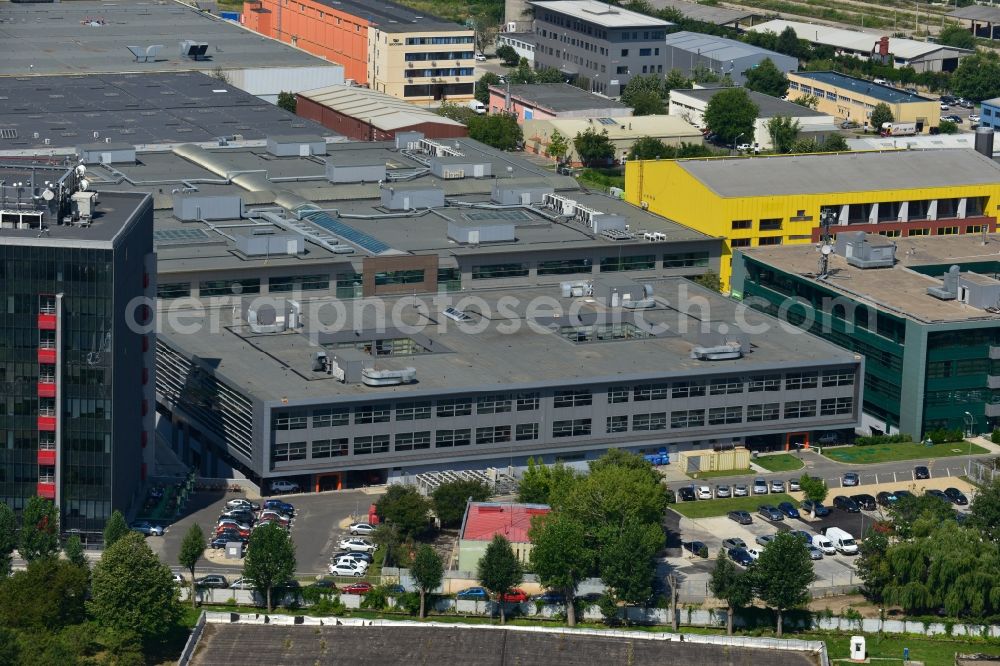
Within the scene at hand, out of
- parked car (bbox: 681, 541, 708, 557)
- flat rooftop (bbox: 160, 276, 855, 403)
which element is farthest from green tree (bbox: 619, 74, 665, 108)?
parked car (bbox: 681, 541, 708, 557)

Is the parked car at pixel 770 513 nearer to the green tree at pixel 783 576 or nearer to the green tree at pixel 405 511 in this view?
the green tree at pixel 783 576

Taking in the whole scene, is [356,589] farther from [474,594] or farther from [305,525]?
[305,525]

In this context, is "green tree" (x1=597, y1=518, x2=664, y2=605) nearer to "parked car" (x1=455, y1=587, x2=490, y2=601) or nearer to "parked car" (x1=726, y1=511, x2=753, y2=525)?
"parked car" (x1=455, y1=587, x2=490, y2=601)

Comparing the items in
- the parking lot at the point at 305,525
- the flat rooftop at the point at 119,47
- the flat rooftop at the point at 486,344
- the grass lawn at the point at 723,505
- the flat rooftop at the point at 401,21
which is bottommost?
the parking lot at the point at 305,525

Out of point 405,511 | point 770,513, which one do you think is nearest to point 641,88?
point 770,513

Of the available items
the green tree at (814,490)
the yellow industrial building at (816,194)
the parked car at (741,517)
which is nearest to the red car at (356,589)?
the parked car at (741,517)

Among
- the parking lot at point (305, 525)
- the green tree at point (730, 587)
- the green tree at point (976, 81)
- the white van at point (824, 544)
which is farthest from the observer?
the green tree at point (976, 81)

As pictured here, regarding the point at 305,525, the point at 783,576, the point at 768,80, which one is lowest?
the point at 305,525
